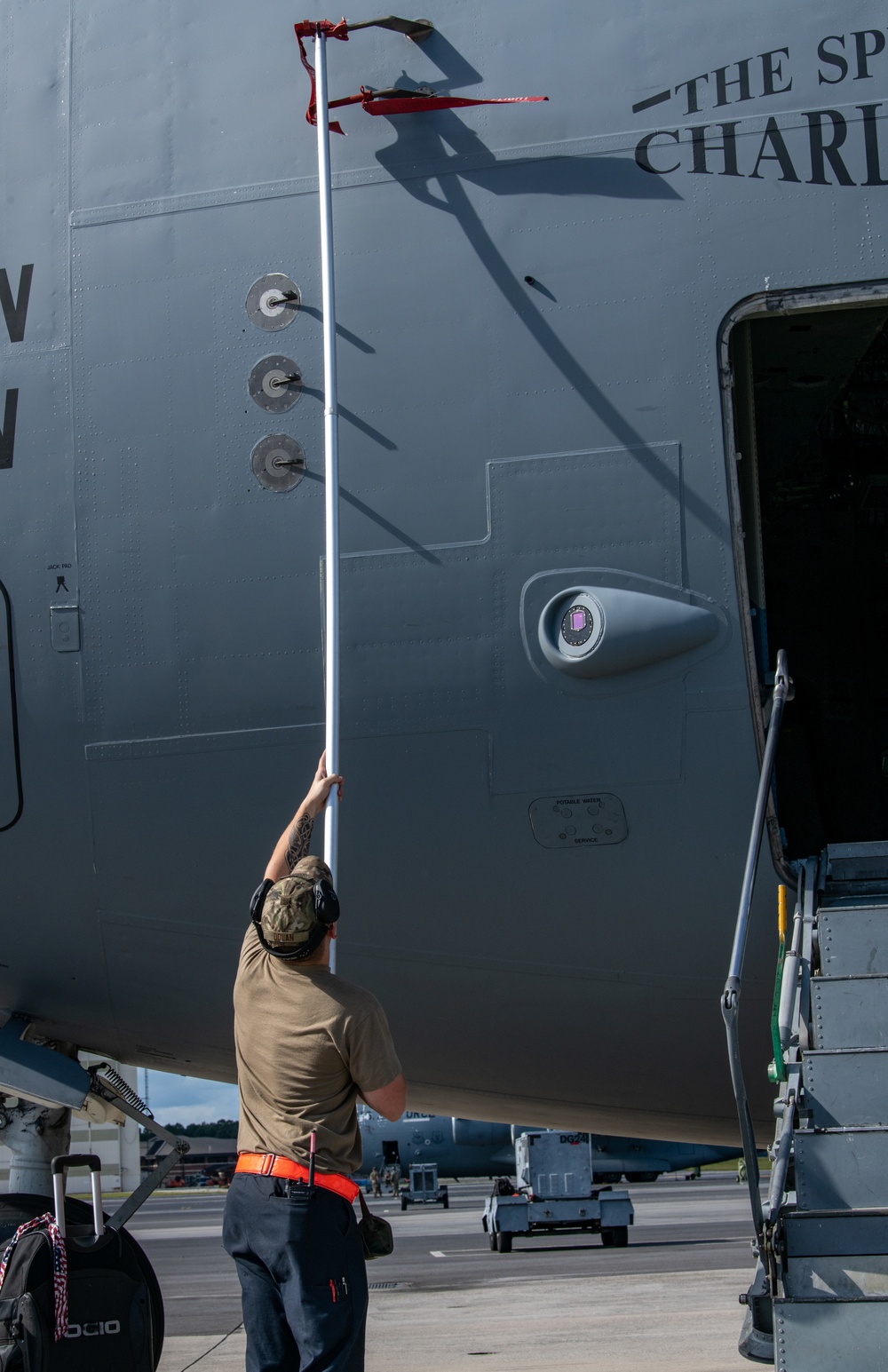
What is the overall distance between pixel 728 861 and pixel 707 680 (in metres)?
0.65

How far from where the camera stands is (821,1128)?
407 centimetres

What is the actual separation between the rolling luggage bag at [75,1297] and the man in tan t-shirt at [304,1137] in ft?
5.37

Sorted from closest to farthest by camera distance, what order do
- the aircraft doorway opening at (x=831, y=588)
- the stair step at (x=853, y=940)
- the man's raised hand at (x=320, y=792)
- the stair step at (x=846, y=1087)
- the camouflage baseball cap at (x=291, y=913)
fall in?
the camouflage baseball cap at (x=291, y=913), the stair step at (x=846, y=1087), the man's raised hand at (x=320, y=792), the stair step at (x=853, y=940), the aircraft doorway opening at (x=831, y=588)

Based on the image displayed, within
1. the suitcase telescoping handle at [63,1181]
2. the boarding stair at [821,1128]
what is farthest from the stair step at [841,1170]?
the suitcase telescoping handle at [63,1181]

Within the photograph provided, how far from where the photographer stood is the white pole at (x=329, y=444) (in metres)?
4.61

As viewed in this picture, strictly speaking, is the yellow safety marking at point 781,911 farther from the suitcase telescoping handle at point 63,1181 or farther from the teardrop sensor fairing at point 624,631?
the suitcase telescoping handle at point 63,1181

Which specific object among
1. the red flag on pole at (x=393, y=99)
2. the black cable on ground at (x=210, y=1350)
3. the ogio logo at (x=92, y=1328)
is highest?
the red flag on pole at (x=393, y=99)

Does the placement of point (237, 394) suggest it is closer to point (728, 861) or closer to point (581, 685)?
point (581, 685)

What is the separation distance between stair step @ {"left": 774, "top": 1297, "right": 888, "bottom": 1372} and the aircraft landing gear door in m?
3.24

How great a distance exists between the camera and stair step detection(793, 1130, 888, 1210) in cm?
388

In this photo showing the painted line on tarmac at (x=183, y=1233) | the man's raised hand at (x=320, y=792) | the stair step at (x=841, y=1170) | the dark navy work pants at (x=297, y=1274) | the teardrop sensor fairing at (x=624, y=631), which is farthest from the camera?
the painted line on tarmac at (x=183, y=1233)

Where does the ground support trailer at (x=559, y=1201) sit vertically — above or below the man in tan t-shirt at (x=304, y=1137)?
below

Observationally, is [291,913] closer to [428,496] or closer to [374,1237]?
[374,1237]

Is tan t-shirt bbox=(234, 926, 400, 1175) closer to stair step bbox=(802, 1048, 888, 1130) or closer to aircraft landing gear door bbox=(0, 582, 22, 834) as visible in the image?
stair step bbox=(802, 1048, 888, 1130)
